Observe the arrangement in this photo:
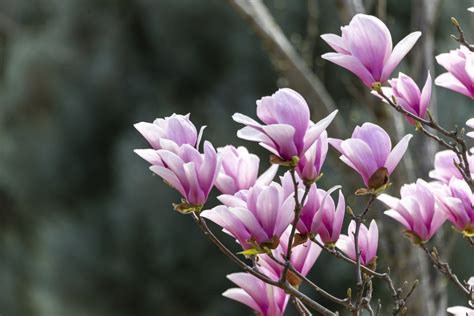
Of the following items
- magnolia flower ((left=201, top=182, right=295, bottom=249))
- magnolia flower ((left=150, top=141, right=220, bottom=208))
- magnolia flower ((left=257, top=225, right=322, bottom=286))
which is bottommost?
magnolia flower ((left=257, top=225, right=322, bottom=286))

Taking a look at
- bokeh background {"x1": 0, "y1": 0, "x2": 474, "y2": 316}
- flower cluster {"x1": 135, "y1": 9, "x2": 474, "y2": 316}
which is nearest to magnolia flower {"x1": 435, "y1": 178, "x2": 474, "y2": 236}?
flower cluster {"x1": 135, "y1": 9, "x2": 474, "y2": 316}

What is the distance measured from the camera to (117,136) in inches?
241

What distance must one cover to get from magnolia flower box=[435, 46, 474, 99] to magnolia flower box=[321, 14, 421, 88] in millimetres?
57

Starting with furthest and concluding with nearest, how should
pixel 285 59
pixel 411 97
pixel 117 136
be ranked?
1. pixel 117 136
2. pixel 285 59
3. pixel 411 97

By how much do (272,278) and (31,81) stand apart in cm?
590

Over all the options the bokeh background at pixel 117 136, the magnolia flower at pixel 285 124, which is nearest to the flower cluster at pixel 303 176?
the magnolia flower at pixel 285 124

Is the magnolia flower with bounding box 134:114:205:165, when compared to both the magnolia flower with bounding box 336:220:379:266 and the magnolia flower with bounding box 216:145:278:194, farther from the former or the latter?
the magnolia flower with bounding box 336:220:379:266

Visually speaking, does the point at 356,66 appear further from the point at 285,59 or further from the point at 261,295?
the point at 285,59

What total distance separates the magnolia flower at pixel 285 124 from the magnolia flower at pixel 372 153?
0.17ft

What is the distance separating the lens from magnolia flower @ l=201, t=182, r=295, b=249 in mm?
836

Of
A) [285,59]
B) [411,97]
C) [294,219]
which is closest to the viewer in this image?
[294,219]

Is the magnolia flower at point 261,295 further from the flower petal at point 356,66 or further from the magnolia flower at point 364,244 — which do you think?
the flower petal at point 356,66

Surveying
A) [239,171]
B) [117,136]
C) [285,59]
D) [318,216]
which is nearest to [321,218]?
[318,216]

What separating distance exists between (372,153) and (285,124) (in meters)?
0.11
